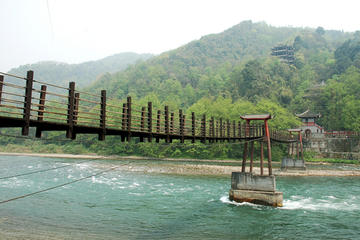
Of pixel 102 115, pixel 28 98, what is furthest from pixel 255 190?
pixel 28 98

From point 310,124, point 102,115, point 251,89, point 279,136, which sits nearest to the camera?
point 102,115

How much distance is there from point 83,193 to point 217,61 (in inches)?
6726

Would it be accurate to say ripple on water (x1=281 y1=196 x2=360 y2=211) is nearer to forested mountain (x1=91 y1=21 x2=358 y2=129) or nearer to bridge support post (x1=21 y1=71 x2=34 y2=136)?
bridge support post (x1=21 y1=71 x2=34 y2=136)

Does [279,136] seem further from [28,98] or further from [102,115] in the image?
[28,98]

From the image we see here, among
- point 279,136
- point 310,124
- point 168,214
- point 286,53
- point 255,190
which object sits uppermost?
point 286,53

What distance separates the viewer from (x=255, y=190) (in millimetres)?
19578

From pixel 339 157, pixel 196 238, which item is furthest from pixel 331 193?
pixel 339 157

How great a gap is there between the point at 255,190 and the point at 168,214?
6768mm

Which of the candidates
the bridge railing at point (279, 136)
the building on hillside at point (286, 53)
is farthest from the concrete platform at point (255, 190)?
the building on hillside at point (286, 53)

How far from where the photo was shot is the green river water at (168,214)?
43.6ft

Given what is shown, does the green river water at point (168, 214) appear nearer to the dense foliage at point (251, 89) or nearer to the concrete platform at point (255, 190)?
the concrete platform at point (255, 190)

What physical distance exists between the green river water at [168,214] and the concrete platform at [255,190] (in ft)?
1.76

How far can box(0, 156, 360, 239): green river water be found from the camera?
1328 centimetres

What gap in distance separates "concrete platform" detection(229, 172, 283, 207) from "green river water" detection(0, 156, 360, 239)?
54 centimetres
